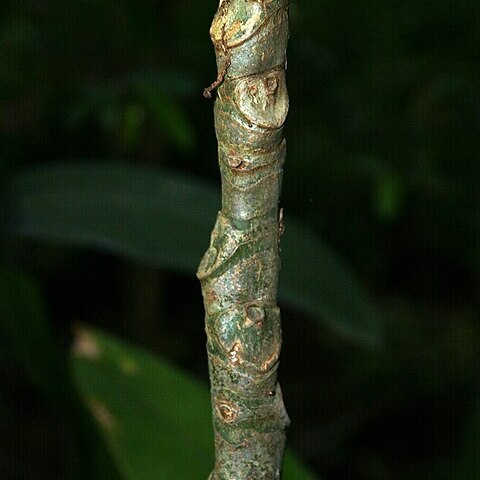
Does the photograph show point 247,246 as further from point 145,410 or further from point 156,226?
point 156,226

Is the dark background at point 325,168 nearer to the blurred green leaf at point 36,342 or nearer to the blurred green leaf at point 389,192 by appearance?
the blurred green leaf at point 389,192

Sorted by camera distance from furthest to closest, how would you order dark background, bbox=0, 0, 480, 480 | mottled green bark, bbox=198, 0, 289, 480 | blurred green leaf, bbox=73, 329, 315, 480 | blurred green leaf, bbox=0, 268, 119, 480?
dark background, bbox=0, 0, 480, 480
blurred green leaf, bbox=0, 268, 119, 480
blurred green leaf, bbox=73, 329, 315, 480
mottled green bark, bbox=198, 0, 289, 480

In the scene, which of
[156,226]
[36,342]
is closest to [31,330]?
[36,342]

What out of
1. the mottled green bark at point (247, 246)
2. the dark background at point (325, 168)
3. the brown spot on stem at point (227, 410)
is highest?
the mottled green bark at point (247, 246)

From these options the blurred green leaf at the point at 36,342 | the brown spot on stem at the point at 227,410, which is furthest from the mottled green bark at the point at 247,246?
the blurred green leaf at the point at 36,342

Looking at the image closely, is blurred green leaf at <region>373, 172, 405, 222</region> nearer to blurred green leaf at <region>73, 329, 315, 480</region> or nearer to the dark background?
the dark background

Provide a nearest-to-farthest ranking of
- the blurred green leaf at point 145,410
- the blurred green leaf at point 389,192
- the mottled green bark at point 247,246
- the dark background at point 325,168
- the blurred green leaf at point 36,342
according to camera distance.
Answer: the mottled green bark at point 247,246, the blurred green leaf at point 145,410, the blurred green leaf at point 36,342, the blurred green leaf at point 389,192, the dark background at point 325,168

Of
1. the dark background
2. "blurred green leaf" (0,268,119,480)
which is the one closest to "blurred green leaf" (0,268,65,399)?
"blurred green leaf" (0,268,119,480)
